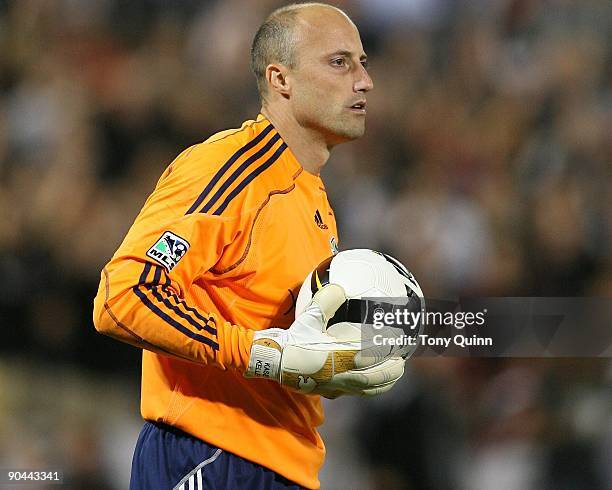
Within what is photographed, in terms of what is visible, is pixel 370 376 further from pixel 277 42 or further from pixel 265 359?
pixel 277 42

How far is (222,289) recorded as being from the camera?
2121mm

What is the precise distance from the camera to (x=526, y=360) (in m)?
4.07

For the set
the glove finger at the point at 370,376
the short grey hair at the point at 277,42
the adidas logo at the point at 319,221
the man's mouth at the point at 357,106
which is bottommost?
the glove finger at the point at 370,376

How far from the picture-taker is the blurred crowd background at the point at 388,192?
388cm

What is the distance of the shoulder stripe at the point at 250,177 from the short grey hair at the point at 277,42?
0.84 ft

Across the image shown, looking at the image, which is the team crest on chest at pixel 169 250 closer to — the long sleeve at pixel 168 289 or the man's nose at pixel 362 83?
the long sleeve at pixel 168 289

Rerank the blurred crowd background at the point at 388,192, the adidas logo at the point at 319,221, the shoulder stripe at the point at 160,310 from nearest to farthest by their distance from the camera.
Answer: the shoulder stripe at the point at 160,310 → the adidas logo at the point at 319,221 → the blurred crowd background at the point at 388,192

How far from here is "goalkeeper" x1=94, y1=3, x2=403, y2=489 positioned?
1.91m

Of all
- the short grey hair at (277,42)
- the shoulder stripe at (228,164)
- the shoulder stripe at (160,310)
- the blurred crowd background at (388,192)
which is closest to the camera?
the shoulder stripe at (160,310)

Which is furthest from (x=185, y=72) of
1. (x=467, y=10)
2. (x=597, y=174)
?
(x=597, y=174)

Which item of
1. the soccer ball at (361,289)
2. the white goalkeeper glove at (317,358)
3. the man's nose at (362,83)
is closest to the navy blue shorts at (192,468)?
the white goalkeeper glove at (317,358)

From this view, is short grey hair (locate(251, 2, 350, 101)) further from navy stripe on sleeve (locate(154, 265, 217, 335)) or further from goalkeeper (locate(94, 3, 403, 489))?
navy stripe on sleeve (locate(154, 265, 217, 335))

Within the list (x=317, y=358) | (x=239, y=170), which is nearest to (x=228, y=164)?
(x=239, y=170)

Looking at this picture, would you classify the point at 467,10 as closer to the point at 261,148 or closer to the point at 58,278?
the point at 58,278
